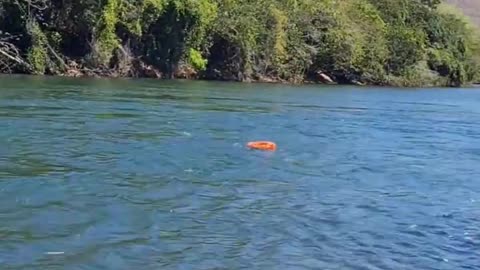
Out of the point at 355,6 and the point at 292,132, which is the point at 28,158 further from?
the point at 355,6

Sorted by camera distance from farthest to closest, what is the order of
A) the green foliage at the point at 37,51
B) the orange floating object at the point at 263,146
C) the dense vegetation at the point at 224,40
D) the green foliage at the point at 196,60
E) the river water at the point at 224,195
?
1. the green foliage at the point at 196,60
2. the dense vegetation at the point at 224,40
3. the green foliage at the point at 37,51
4. the orange floating object at the point at 263,146
5. the river water at the point at 224,195

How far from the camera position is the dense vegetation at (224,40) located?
46219 mm

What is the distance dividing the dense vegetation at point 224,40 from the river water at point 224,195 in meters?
24.7

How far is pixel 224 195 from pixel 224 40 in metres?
44.7

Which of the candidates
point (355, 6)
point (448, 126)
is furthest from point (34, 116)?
point (355, 6)

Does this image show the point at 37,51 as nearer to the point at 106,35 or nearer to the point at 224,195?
the point at 106,35

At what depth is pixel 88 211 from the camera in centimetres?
981

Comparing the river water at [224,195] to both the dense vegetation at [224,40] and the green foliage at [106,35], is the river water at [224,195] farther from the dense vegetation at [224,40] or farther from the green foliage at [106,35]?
the green foliage at [106,35]

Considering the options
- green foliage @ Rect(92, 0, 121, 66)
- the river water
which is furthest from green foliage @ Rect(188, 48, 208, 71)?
the river water

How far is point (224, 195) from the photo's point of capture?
11.5 meters

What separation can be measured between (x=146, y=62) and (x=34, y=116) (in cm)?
3181

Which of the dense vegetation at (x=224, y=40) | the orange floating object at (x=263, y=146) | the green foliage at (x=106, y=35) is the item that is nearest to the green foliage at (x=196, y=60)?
the dense vegetation at (x=224, y=40)

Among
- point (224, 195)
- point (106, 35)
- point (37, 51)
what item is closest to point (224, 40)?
point (106, 35)

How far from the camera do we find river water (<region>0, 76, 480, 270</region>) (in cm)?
849
